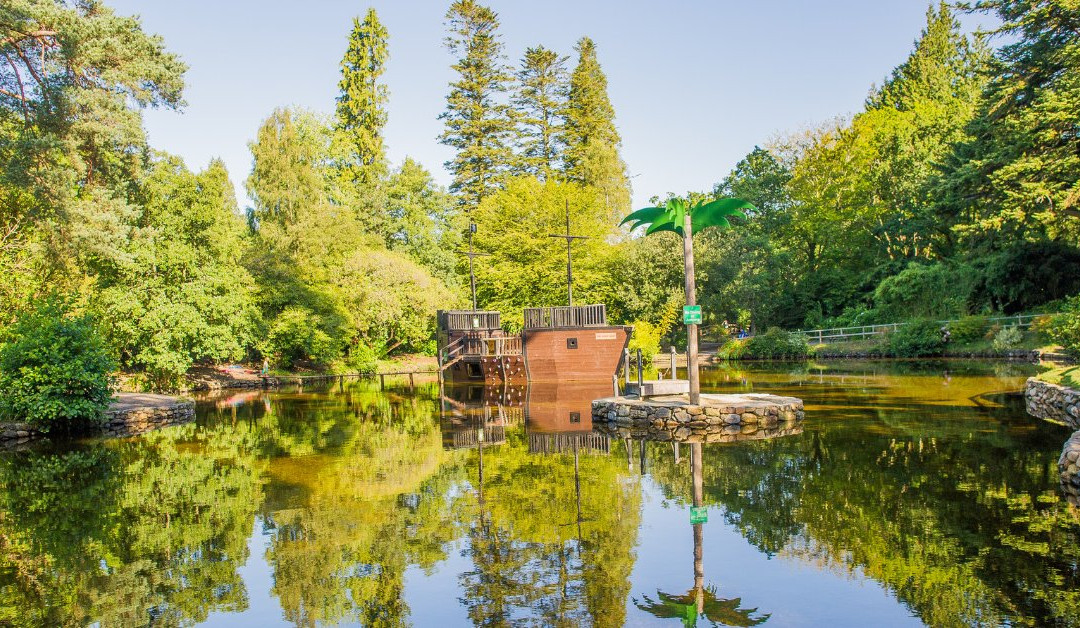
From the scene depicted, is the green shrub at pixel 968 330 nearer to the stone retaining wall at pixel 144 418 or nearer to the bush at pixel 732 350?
the bush at pixel 732 350

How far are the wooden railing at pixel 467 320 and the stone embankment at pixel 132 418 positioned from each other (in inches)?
484

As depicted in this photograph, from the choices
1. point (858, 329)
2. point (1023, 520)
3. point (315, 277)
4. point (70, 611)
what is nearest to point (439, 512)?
point (70, 611)

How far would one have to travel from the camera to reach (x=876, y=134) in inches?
1957

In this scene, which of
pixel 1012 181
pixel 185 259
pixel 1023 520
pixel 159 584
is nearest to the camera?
pixel 159 584

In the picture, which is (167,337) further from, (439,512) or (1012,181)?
(1012,181)

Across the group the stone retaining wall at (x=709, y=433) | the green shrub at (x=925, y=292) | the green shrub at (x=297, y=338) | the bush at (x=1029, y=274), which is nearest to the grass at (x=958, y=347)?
the green shrub at (x=925, y=292)

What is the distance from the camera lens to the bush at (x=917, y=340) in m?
36.9

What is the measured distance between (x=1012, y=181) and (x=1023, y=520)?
936 inches

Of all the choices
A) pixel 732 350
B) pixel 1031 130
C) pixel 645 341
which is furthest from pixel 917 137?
pixel 645 341

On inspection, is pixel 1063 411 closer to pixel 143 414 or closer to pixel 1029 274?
pixel 143 414

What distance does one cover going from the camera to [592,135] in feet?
185

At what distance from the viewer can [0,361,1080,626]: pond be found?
624 centimetres

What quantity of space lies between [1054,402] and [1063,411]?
469 millimetres

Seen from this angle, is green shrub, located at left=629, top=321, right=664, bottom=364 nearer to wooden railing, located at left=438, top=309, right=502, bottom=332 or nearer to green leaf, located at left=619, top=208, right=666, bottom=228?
wooden railing, located at left=438, top=309, right=502, bottom=332
